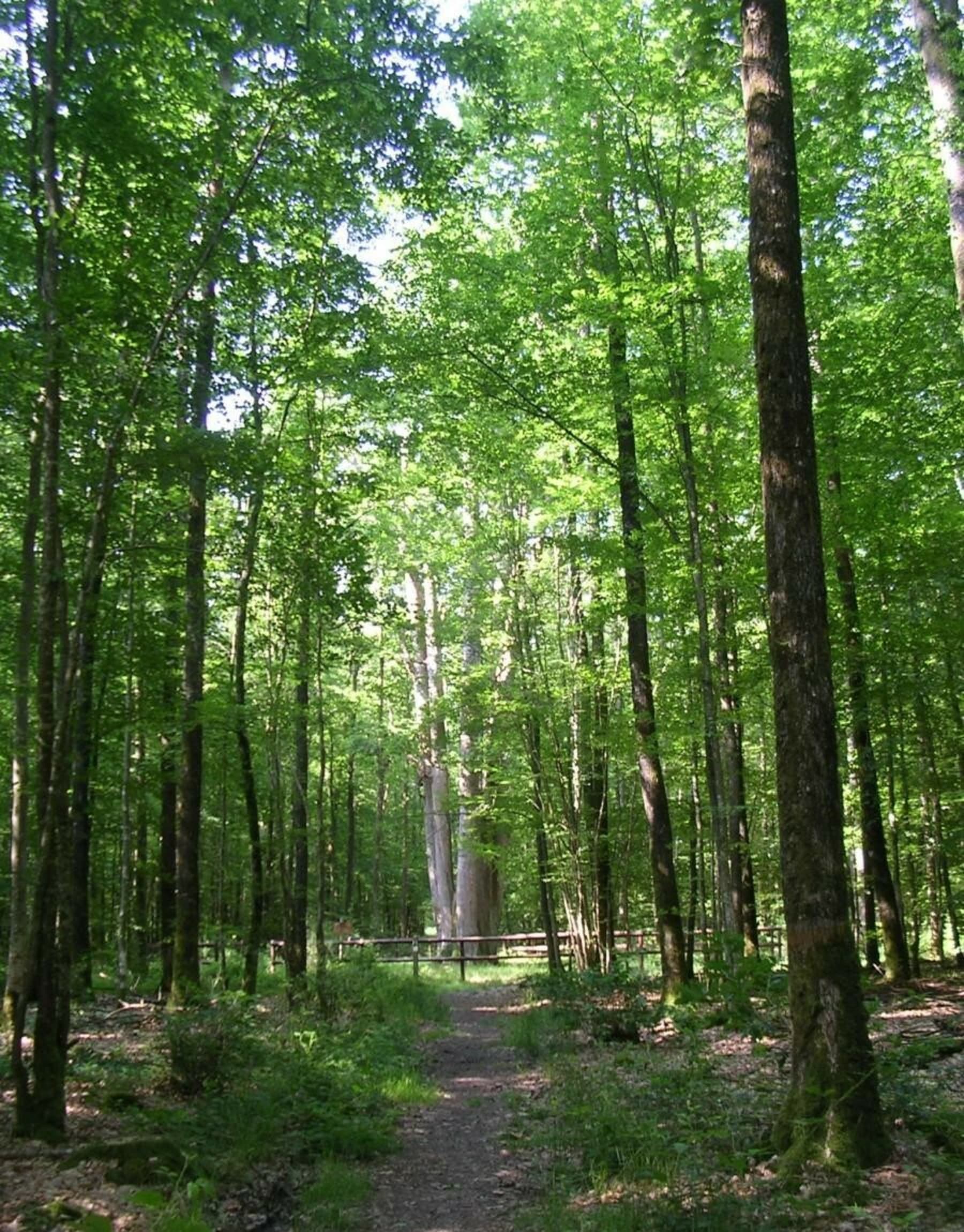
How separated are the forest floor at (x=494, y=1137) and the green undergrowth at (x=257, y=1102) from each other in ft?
0.07

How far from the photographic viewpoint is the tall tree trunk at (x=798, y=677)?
4.79m

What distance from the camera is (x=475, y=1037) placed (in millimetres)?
11961

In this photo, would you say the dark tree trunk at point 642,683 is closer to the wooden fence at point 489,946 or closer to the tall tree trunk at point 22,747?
the wooden fence at point 489,946

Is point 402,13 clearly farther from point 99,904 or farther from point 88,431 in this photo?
point 99,904

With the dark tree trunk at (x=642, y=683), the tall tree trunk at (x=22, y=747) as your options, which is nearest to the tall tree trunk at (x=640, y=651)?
the dark tree trunk at (x=642, y=683)

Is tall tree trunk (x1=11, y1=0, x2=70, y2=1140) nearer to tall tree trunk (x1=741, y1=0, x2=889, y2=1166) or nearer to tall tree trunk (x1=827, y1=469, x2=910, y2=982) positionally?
Result: tall tree trunk (x1=741, y1=0, x2=889, y2=1166)

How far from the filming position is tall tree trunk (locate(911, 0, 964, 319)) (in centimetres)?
802

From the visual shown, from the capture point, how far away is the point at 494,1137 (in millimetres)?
6965

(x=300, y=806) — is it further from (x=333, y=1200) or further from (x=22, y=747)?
(x=333, y=1200)

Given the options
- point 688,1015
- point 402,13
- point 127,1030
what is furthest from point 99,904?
point 402,13

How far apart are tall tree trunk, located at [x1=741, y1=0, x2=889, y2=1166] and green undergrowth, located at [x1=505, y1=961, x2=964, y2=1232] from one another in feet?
1.09

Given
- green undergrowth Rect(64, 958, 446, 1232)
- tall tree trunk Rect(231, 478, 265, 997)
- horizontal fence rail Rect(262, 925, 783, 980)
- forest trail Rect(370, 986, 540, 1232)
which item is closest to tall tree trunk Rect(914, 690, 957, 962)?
horizontal fence rail Rect(262, 925, 783, 980)

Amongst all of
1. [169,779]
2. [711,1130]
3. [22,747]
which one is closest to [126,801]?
[169,779]

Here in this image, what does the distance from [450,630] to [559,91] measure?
10432 millimetres
